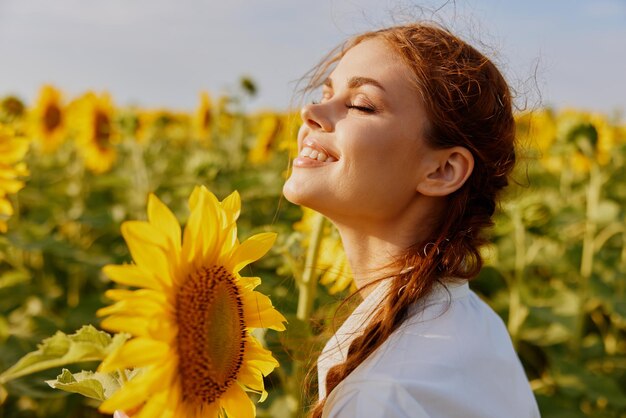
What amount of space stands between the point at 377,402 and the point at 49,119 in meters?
4.32

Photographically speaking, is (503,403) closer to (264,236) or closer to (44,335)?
(264,236)

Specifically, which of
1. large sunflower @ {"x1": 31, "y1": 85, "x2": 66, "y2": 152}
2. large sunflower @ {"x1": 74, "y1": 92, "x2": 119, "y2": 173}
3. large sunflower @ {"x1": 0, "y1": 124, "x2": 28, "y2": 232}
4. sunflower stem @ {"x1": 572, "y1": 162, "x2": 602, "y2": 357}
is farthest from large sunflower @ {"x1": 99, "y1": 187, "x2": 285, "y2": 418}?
large sunflower @ {"x1": 31, "y1": 85, "x2": 66, "y2": 152}

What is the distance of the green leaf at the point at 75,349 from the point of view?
46.2 inches

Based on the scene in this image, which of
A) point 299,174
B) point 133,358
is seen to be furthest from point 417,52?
point 133,358

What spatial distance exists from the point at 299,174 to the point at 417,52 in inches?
14.0

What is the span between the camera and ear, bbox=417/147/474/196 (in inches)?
60.6

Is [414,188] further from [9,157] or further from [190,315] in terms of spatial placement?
[9,157]

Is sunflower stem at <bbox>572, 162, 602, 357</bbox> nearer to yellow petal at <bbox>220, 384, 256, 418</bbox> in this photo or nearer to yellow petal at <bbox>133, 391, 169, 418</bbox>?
yellow petal at <bbox>220, 384, 256, 418</bbox>

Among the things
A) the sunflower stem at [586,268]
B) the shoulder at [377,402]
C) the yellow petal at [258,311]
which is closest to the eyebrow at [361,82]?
the yellow petal at [258,311]

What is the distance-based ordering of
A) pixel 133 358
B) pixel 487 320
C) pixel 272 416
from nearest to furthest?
Result: pixel 133 358 → pixel 487 320 → pixel 272 416

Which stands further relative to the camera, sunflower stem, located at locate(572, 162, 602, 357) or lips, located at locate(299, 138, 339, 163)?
sunflower stem, located at locate(572, 162, 602, 357)

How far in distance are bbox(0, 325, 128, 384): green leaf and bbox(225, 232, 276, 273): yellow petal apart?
0.22 m

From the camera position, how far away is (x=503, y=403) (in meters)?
1.42

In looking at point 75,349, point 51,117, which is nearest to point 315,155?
point 75,349
